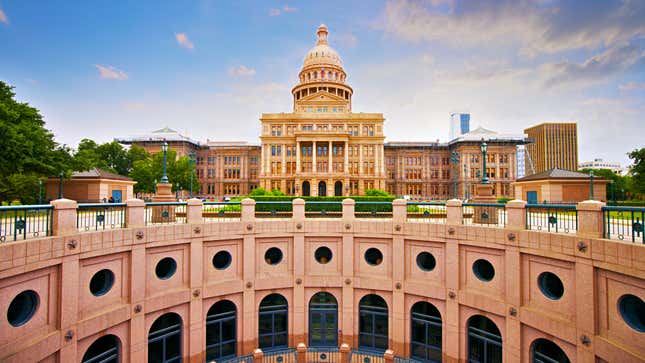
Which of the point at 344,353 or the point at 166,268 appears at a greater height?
the point at 166,268

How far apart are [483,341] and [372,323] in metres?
5.37

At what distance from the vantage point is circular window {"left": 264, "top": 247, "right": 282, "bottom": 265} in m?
16.6

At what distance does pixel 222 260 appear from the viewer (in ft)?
52.3

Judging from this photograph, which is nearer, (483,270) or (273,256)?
(483,270)

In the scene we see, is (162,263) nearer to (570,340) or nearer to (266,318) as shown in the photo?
(266,318)

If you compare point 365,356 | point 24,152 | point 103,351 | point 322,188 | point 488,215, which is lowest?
point 365,356

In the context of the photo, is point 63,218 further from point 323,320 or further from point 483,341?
point 483,341

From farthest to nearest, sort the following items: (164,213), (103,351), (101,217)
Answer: (164,213)
(101,217)
(103,351)

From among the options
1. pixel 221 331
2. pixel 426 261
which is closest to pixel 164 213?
pixel 221 331

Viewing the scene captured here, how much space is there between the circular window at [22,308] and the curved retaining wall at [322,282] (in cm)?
19

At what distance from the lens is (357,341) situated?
1639 cm

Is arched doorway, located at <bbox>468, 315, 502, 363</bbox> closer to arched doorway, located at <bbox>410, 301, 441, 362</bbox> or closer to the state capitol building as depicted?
arched doorway, located at <bbox>410, 301, 441, 362</bbox>

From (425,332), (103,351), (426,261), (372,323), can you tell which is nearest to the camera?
(103,351)

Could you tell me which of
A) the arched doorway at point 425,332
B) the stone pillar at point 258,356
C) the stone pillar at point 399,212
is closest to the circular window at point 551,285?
the arched doorway at point 425,332
